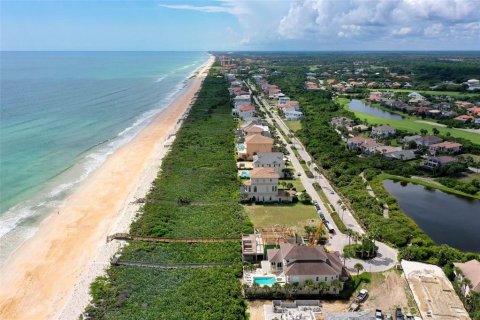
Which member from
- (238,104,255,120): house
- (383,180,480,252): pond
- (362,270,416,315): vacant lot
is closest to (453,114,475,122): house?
(383,180,480,252): pond

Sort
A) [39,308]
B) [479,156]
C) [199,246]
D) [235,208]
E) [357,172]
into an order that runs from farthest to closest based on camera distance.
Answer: [479,156] < [357,172] < [235,208] < [199,246] < [39,308]

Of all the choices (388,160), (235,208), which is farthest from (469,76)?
(235,208)

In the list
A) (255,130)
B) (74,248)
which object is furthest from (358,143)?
(74,248)

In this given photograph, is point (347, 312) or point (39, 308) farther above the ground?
point (347, 312)

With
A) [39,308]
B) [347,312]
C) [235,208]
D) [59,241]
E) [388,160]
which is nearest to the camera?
[347,312]

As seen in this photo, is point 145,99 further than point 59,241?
Yes

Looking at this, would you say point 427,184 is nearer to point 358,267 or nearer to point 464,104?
point 358,267

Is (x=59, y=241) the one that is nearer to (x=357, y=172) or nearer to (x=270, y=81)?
(x=357, y=172)
